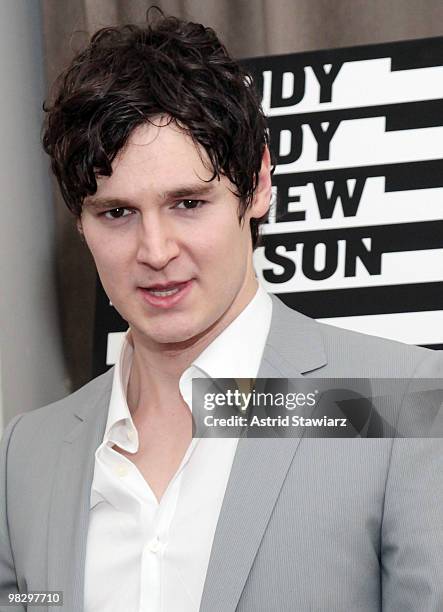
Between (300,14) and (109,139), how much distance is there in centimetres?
105

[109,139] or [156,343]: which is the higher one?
[109,139]

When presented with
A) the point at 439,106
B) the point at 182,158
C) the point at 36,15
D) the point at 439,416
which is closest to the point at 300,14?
the point at 439,106

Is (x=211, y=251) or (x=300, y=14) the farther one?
(x=300, y=14)

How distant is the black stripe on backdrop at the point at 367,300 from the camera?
1.81m

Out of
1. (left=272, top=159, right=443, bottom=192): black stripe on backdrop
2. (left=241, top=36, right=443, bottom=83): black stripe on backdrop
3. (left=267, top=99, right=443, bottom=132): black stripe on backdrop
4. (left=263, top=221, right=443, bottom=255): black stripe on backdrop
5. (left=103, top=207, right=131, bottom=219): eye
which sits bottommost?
(left=263, top=221, right=443, bottom=255): black stripe on backdrop

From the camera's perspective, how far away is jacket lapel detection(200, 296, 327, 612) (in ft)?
4.00

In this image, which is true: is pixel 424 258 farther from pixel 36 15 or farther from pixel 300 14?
pixel 36 15

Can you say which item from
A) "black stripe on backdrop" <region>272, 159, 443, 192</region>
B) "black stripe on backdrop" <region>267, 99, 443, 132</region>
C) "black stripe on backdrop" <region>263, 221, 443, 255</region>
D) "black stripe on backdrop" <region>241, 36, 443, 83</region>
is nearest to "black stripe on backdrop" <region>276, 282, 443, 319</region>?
"black stripe on backdrop" <region>263, 221, 443, 255</region>

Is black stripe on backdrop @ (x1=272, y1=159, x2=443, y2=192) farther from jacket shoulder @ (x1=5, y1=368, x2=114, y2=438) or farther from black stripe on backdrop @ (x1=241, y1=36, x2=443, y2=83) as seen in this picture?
jacket shoulder @ (x1=5, y1=368, x2=114, y2=438)

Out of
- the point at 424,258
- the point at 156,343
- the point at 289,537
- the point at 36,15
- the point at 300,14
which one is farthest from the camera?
the point at 36,15

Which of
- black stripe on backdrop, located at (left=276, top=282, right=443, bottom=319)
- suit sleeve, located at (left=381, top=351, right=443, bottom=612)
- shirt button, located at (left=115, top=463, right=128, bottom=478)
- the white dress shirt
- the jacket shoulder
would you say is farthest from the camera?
black stripe on backdrop, located at (left=276, top=282, right=443, bottom=319)

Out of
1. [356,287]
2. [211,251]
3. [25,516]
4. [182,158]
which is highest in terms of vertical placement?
[182,158]

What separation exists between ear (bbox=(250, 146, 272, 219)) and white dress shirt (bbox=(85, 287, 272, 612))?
12cm

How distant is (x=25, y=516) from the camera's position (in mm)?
1467
